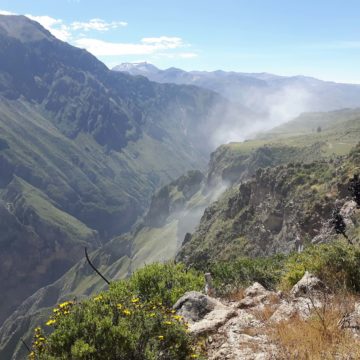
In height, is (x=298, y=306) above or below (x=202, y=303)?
above

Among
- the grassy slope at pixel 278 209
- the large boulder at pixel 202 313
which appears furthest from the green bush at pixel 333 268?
the grassy slope at pixel 278 209

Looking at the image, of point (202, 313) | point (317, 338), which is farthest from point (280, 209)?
point (317, 338)

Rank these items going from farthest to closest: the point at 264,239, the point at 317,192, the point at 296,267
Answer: the point at 264,239 → the point at 317,192 → the point at 296,267

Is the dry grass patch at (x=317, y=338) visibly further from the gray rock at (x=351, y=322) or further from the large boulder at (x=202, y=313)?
the large boulder at (x=202, y=313)

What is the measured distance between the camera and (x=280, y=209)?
128 metres

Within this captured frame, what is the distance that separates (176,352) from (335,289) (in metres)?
7.75

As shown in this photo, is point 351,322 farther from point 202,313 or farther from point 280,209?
point 280,209

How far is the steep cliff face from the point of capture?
9469 cm

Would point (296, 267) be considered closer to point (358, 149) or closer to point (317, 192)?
point (317, 192)

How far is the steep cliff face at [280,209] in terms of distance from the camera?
3728 inches

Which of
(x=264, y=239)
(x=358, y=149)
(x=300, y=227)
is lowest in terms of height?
(x=264, y=239)

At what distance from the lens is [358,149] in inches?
4473

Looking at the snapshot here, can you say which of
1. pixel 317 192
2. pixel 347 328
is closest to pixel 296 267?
pixel 347 328

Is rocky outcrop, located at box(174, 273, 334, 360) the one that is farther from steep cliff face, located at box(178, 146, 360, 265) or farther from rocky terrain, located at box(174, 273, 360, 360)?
steep cliff face, located at box(178, 146, 360, 265)
